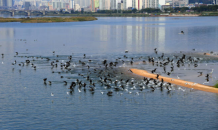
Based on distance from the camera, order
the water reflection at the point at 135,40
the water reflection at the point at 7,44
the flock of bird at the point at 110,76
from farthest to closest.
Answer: the water reflection at the point at 135,40
the water reflection at the point at 7,44
the flock of bird at the point at 110,76

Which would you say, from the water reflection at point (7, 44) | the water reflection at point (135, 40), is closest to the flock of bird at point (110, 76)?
the water reflection at point (7, 44)

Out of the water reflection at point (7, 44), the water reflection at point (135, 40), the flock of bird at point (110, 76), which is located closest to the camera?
the flock of bird at point (110, 76)

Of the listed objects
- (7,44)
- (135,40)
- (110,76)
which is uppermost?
(135,40)

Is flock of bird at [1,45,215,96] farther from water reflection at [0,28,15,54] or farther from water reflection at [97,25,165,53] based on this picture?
water reflection at [97,25,165,53]

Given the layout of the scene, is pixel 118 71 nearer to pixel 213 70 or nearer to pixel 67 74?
pixel 67 74

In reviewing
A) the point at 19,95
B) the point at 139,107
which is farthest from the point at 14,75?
the point at 139,107

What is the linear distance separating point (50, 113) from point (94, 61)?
29564mm

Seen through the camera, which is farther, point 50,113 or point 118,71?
point 118,71

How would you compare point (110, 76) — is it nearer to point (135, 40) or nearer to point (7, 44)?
point (7, 44)

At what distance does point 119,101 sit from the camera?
33688mm

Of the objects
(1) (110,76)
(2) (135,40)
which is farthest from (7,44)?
(1) (110,76)

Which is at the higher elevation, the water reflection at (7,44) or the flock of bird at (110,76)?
the water reflection at (7,44)

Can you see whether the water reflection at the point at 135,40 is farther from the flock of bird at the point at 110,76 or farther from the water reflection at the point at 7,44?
the water reflection at the point at 7,44

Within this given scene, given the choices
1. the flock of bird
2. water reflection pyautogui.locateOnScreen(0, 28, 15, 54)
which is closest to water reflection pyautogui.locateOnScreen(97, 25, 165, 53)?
the flock of bird
